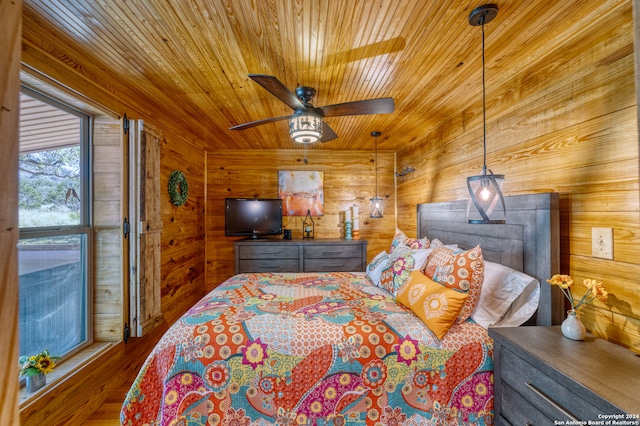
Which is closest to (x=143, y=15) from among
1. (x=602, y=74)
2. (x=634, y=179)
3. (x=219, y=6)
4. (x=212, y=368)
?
(x=219, y=6)

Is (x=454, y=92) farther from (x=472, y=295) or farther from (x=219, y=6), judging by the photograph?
(x=219, y=6)

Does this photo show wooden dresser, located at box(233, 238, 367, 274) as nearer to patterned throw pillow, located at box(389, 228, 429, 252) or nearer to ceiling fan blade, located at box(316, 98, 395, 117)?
patterned throw pillow, located at box(389, 228, 429, 252)

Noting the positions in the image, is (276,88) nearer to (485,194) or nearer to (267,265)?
(485,194)

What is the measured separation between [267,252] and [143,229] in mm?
1521

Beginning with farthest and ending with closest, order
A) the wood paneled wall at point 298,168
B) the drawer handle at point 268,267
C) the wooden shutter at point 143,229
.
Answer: the wood paneled wall at point 298,168
the drawer handle at point 268,267
the wooden shutter at point 143,229

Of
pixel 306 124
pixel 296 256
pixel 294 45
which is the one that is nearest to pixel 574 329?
pixel 306 124

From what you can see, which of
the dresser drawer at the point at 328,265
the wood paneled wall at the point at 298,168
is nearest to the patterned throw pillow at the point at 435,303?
the dresser drawer at the point at 328,265

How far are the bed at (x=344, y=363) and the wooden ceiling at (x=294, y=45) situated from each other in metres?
0.93

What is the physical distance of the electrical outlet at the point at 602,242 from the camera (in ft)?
4.01

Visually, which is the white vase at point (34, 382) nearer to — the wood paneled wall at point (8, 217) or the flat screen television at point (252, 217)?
the wood paneled wall at point (8, 217)

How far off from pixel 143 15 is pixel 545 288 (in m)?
2.55

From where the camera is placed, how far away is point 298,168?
13.1 feet

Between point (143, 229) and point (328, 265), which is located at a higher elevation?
point (143, 229)

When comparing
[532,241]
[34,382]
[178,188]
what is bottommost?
[34,382]
